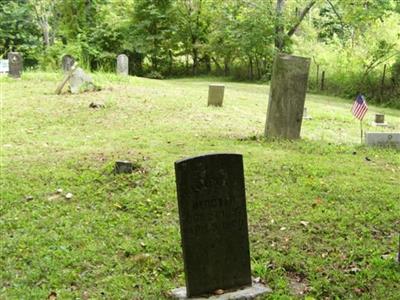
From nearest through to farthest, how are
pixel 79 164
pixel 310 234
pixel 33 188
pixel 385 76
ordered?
pixel 310 234
pixel 33 188
pixel 79 164
pixel 385 76

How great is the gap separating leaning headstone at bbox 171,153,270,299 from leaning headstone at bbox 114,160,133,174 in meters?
3.40

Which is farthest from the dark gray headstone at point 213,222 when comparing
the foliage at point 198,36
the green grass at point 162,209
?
the foliage at point 198,36

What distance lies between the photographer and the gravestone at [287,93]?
980 cm

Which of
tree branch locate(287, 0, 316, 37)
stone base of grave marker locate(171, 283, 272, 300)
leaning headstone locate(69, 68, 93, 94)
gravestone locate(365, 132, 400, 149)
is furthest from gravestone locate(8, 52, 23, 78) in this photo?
stone base of grave marker locate(171, 283, 272, 300)

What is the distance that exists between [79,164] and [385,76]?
49.6 feet

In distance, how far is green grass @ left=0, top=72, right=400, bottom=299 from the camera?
4828 mm

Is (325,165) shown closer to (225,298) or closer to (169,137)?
(169,137)

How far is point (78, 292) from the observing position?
4.61 meters

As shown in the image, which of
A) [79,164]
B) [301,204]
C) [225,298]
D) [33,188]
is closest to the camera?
[225,298]

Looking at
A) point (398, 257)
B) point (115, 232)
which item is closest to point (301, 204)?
point (398, 257)

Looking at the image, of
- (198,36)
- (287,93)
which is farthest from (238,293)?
(198,36)

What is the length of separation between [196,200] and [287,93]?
19.6ft

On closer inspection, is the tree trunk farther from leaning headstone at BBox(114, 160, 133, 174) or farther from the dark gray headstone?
the dark gray headstone

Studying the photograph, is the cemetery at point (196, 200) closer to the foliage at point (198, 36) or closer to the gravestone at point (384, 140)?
the gravestone at point (384, 140)
